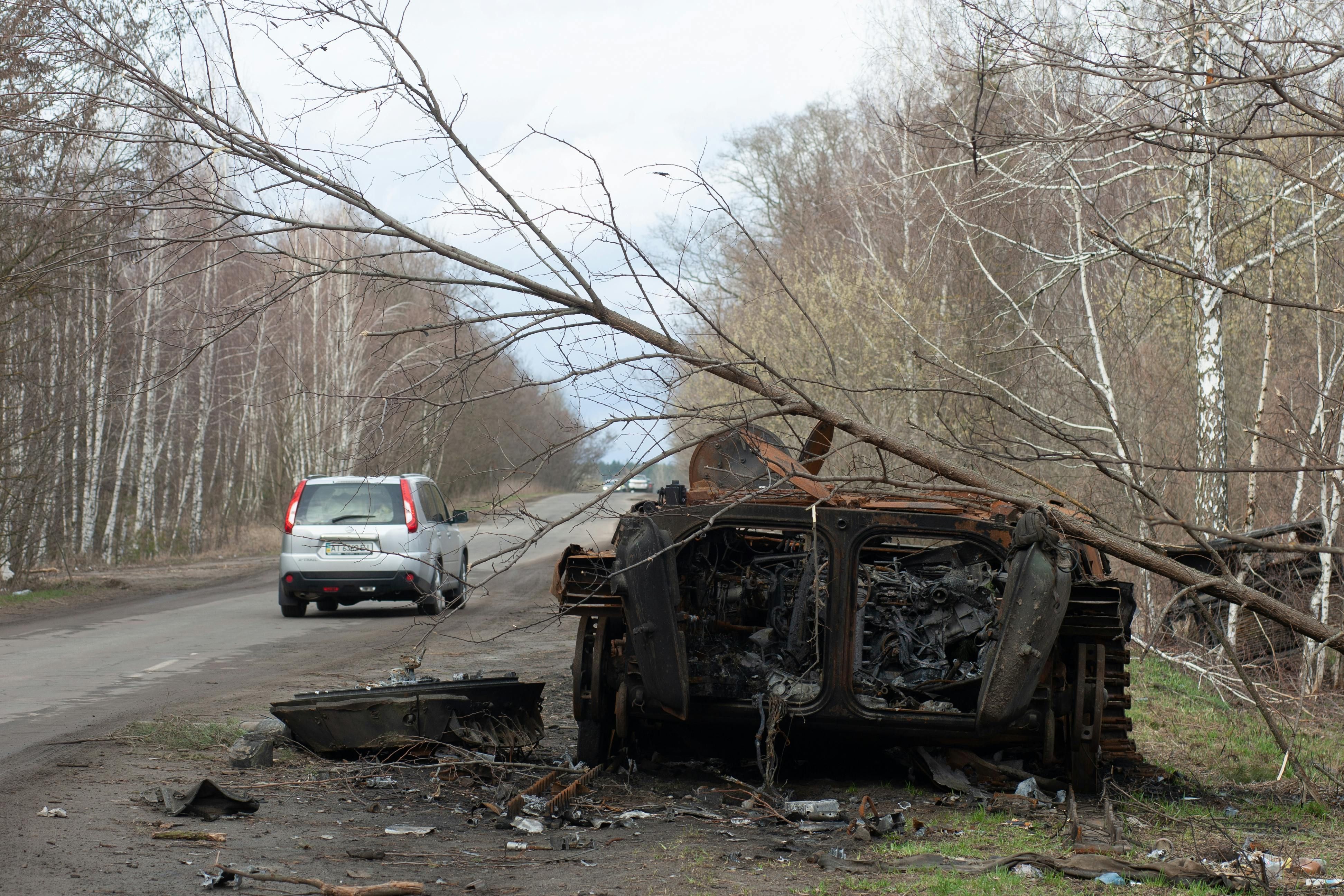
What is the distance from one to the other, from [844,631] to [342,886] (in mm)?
2854

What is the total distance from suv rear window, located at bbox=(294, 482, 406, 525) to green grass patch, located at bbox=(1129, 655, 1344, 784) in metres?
9.44

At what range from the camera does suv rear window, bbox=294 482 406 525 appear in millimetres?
15508

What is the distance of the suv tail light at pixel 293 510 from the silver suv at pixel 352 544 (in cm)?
1

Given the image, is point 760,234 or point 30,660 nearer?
point 30,660

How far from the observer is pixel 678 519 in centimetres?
616

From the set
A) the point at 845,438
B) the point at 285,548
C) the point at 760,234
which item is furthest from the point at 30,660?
the point at 760,234

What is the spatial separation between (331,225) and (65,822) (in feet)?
9.70

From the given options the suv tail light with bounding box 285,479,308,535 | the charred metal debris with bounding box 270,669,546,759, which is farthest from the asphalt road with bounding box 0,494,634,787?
the suv tail light with bounding box 285,479,308,535

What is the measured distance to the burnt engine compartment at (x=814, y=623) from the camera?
650 centimetres

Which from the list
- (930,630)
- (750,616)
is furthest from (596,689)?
(930,630)

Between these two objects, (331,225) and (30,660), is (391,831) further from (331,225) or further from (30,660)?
(30,660)

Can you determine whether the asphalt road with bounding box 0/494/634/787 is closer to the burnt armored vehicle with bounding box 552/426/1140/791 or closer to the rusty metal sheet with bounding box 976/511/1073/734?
the burnt armored vehicle with bounding box 552/426/1140/791

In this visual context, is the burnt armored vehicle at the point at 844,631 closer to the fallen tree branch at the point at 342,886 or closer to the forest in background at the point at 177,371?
the forest in background at the point at 177,371

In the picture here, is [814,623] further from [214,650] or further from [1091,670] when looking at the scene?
[214,650]
